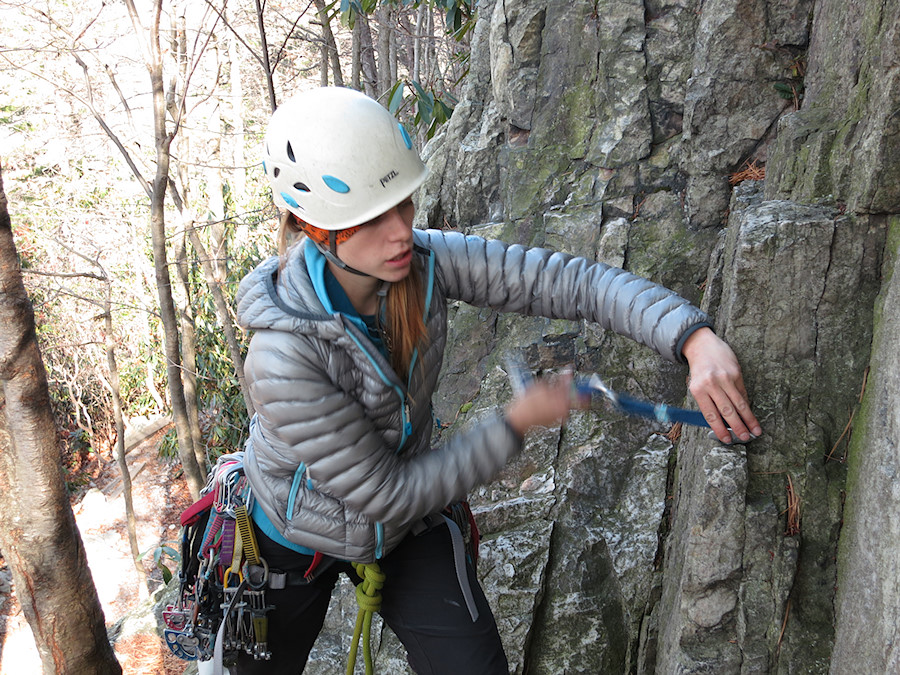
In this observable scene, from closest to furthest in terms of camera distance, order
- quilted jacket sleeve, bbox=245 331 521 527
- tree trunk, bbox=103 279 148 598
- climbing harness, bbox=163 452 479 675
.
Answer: quilted jacket sleeve, bbox=245 331 521 527 → climbing harness, bbox=163 452 479 675 → tree trunk, bbox=103 279 148 598

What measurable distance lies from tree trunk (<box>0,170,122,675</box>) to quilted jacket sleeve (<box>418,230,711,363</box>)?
1926mm

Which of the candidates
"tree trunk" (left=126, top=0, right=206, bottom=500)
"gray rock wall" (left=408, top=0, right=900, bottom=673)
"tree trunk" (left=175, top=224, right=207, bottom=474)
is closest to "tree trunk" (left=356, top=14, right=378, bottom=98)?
"tree trunk" (left=175, top=224, right=207, bottom=474)

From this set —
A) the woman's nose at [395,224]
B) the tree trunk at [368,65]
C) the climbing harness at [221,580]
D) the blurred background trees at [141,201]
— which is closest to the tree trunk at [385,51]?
the blurred background trees at [141,201]

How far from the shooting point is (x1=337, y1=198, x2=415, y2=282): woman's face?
201 centimetres

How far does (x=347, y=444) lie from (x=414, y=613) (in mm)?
757

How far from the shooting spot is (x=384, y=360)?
202cm

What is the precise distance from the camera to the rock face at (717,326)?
2.11 meters

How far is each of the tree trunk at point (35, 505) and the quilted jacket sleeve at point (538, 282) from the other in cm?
193

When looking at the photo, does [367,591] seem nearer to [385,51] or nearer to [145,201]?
[385,51]

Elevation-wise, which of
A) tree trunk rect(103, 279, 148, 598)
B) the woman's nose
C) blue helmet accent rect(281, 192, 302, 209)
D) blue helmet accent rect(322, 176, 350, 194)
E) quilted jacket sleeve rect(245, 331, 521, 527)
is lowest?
tree trunk rect(103, 279, 148, 598)

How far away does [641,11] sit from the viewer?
427 centimetres

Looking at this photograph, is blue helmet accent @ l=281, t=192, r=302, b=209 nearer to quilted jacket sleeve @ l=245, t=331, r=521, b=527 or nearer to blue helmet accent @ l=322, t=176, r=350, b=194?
blue helmet accent @ l=322, t=176, r=350, b=194

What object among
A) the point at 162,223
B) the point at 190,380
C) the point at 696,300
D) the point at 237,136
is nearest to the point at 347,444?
the point at 696,300

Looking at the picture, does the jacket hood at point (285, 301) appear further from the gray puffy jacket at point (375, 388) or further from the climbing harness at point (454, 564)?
the climbing harness at point (454, 564)
